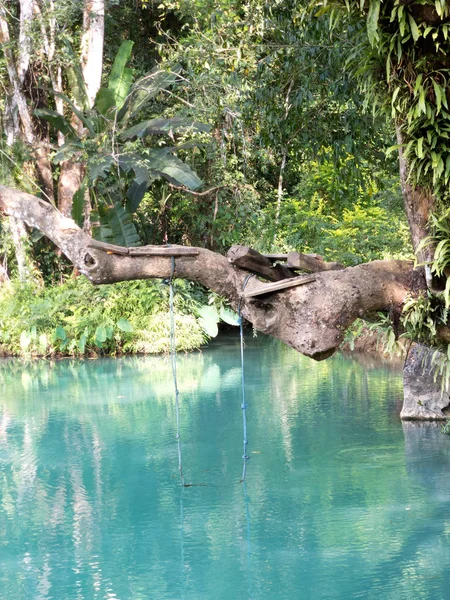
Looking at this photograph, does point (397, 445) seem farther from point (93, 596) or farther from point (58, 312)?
point (58, 312)

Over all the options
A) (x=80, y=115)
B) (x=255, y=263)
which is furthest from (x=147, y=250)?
(x=80, y=115)

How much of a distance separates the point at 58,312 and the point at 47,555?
8146mm

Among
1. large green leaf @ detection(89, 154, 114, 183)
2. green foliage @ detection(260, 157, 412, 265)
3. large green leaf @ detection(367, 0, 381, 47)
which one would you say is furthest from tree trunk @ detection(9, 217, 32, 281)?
large green leaf @ detection(367, 0, 381, 47)

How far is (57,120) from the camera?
12477 mm

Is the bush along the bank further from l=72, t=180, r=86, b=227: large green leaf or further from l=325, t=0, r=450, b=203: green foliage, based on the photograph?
l=325, t=0, r=450, b=203: green foliage

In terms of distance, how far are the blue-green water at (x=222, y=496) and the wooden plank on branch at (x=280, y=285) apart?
1.61 metres

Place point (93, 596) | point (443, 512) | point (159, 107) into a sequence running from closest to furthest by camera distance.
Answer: point (93, 596)
point (443, 512)
point (159, 107)

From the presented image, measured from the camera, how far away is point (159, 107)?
14.2m

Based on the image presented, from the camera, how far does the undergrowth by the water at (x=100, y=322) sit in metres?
12.8

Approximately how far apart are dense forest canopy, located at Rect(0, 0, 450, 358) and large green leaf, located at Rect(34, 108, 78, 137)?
47 mm

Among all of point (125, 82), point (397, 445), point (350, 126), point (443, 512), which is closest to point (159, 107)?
point (125, 82)

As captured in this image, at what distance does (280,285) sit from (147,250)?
75cm

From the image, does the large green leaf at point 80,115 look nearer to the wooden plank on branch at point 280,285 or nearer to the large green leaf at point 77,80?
the large green leaf at point 77,80

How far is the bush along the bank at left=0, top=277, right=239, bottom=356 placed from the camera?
12.8 meters
